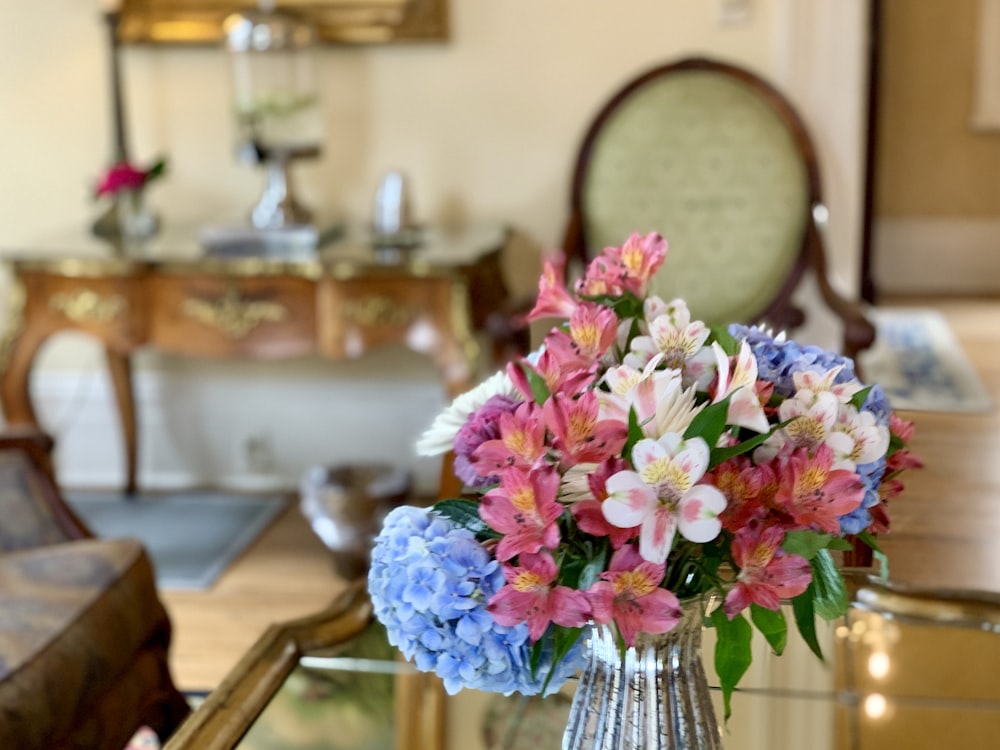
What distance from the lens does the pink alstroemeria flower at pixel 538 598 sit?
0.73 meters

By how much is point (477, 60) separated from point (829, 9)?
80 centimetres

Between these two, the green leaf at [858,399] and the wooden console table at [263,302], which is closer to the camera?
the green leaf at [858,399]

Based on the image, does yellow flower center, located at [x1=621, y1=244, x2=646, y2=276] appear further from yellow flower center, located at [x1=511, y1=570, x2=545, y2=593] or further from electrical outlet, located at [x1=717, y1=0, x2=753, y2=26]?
electrical outlet, located at [x1=717, y1=0, x2=753, y2=26]

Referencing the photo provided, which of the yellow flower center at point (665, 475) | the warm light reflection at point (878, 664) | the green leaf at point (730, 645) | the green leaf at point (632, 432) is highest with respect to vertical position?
the green leaf at point (632, 432)

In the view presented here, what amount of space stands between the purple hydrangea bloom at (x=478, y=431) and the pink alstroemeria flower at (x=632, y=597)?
0.12 m

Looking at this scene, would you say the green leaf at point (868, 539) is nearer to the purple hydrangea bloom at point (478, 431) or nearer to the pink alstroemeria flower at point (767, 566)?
the pink alstroemeria flower at point (767, 566)

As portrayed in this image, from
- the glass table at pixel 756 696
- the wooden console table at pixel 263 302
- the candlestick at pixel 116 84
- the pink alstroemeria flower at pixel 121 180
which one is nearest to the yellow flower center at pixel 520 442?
the glass table at pixel 756 696

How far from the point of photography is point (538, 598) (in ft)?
2.43

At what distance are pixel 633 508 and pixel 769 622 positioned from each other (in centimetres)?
15

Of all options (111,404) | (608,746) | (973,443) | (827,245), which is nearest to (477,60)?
(827,245)

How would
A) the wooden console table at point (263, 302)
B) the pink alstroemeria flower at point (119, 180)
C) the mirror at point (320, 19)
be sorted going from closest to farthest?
1. the wooden console table at point (263, 302)
2. the pink alstroemeria flower at point (119, 180)
3. the mirror at point (320, 19)

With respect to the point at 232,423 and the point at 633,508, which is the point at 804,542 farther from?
the point at 232,423

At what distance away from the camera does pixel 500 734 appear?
49.3 inches

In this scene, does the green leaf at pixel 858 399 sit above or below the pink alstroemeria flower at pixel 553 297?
below
